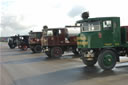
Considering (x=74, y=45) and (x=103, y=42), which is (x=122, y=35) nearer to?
(x=103, y=42)

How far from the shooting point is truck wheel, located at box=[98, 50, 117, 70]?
10.2m

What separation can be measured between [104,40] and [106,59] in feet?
3.34

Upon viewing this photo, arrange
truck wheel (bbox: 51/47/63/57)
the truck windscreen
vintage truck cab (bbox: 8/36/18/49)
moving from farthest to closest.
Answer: vintage truck cab (bbox: 8/36/18/49) < truck wheel (bbox: 51/47/63/57) < the truck windscreen

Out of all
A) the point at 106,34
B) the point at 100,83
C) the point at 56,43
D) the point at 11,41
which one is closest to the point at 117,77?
the point at 100,83

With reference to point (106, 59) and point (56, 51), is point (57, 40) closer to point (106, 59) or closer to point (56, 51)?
point (56, 51)

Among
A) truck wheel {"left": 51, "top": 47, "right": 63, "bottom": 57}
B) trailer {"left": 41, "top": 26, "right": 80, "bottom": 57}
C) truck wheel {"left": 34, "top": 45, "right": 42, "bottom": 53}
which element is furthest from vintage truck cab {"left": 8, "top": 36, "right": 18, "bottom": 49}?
truck wheel {"left": 51, "top": 47, "right": 63, "bottom": 57}

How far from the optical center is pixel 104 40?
10.3 meters

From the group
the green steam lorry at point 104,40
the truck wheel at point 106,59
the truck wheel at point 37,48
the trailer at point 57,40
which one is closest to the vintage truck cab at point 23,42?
the truck wheel at point 37,48

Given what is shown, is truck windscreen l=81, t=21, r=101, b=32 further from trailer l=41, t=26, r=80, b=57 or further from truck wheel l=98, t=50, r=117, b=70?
trailer l=41, t=26, r=80, b=57

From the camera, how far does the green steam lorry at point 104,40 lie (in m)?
10.3

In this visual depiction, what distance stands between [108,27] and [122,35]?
3.68 feet

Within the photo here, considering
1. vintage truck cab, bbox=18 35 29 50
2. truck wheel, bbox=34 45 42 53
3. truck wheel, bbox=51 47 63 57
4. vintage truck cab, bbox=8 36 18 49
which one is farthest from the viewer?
vintage truck cab, bbox=8 36 18 49

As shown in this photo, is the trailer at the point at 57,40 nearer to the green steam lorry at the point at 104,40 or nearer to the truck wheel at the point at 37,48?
the truck wheel at the point at 37,48

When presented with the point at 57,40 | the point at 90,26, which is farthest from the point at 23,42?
the point at 90,26
